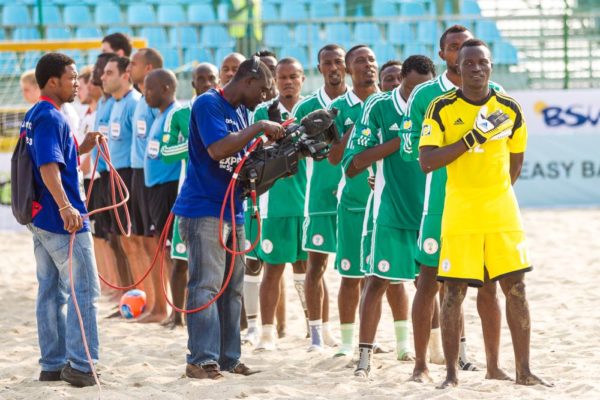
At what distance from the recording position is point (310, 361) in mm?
7734

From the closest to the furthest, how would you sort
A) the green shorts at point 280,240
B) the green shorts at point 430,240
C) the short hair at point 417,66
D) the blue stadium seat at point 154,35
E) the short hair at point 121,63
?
the green shorts at point 430,240
the short hair at point 417,66
the green shorts at point 280,240
the short hair at point 121,63
the blue stadium seat at point 154,35

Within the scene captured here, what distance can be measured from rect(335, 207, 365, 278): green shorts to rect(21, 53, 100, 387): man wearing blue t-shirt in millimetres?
1657

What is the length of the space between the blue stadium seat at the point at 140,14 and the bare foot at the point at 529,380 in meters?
14.7

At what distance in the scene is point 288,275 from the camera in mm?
12922

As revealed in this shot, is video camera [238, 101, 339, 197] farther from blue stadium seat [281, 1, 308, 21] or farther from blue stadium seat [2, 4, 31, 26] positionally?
blue stadium seat [2, 4, 31, 26]

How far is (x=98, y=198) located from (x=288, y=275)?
2833 mm

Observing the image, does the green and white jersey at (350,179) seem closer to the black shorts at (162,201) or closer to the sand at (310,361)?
the sand at (310,361)

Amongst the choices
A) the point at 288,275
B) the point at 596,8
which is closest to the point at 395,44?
the point at 596,8

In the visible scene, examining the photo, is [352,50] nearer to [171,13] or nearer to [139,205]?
[139,205]

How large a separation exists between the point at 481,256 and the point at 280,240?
2488mm

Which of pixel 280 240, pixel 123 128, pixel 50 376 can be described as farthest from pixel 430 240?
pixel 123 128

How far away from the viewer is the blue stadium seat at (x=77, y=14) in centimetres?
2003

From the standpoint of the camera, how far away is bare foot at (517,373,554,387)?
20.9 feet

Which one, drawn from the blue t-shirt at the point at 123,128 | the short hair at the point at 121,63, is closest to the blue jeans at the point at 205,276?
the blue t-shirt at the point at 123,128
